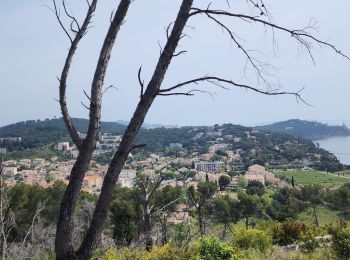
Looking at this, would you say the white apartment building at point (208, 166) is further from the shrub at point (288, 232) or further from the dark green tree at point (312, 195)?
the shrub at point (288, 232)

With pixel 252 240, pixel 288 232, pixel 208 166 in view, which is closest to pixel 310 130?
pixel 208 166

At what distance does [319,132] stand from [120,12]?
561 feet

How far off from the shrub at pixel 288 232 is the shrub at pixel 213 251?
327 centimetres

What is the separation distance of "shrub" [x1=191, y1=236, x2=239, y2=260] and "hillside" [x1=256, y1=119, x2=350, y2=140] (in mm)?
153061

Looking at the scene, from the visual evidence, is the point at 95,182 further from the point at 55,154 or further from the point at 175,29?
the point at 175,29

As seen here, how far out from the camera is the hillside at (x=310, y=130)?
522 feet

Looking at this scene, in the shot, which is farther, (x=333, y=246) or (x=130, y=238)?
(x=130, y=238)

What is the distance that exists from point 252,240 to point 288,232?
170cm

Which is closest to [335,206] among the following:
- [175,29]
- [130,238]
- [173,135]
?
[130,238]

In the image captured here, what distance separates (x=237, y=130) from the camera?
395ft

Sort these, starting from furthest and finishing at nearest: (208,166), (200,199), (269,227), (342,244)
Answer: (208,166) → (200,199) → (269,227) → (342,244)

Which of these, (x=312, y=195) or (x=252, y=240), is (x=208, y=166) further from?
(x=252, y=240)

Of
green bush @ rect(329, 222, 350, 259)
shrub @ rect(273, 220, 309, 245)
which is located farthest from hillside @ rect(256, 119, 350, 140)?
green bush @ rect(329, 222, 350, 259)

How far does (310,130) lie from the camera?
163500 millimetres
